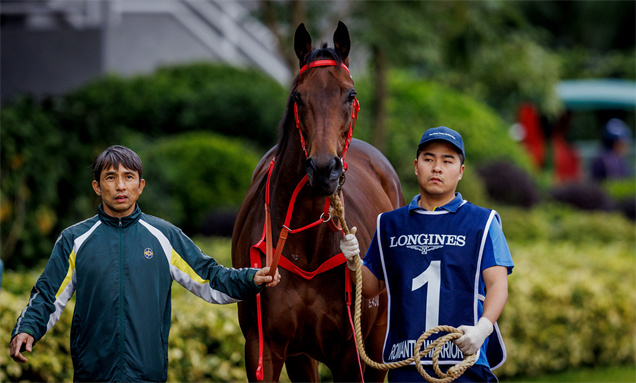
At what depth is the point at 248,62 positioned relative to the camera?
1639 cm

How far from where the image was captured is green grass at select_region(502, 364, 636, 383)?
7516 mm

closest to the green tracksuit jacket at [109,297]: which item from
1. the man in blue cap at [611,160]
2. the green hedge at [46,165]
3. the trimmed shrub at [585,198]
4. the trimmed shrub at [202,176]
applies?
the green hedge at [46,165]

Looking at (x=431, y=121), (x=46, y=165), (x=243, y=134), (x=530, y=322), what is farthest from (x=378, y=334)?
(x=431, y=121)

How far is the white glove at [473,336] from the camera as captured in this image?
9.71 ft

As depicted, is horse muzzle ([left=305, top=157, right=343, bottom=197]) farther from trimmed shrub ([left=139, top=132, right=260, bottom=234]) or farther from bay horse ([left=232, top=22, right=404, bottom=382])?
trimmed shrub ([left=139, top=132, right=260, bottom=234])

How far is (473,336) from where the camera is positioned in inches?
116

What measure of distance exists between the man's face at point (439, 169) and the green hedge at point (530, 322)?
2.67m

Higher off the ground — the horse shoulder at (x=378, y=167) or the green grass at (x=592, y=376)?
the horse shoulder at (x=378, y=167)

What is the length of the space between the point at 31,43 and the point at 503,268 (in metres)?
12.3

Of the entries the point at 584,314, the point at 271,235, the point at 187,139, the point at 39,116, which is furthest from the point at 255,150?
the point at 271,235

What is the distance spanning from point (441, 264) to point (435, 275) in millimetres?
49

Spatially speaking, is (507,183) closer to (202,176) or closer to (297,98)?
(202,176)

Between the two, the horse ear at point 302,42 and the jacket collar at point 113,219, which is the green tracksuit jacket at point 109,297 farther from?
the horse ear at point 302,42

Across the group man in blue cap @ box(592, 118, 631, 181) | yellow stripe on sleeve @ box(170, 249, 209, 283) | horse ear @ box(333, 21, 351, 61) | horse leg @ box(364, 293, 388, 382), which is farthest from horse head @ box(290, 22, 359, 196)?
man in blue cap @ box(592, 118, 631, 181)
